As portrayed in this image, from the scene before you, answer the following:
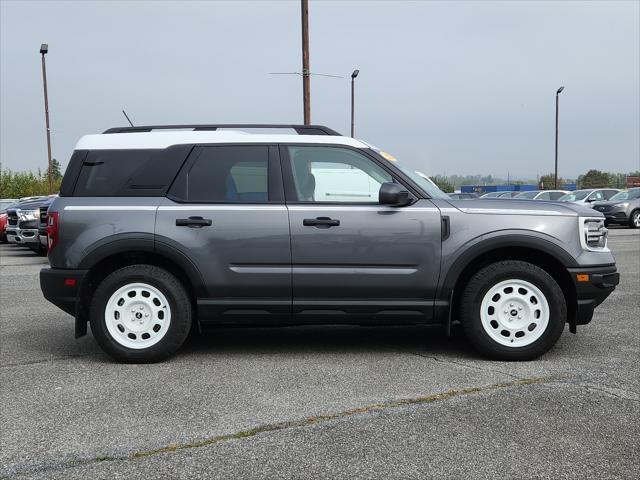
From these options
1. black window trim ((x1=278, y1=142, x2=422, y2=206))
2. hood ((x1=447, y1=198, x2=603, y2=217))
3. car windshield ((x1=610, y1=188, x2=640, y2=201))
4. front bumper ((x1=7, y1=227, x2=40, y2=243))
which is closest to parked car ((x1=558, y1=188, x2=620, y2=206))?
car windshield ((x1=610, y1=188, x2=640, y2=201))

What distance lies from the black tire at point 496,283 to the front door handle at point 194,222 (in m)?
2.12

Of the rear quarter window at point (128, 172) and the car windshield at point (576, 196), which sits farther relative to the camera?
the car windshield at point (576, 196)

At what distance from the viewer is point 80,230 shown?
5484mm

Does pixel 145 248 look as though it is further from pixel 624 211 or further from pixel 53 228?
pixel 624 211

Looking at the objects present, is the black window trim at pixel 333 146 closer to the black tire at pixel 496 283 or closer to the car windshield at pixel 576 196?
the black tire at pixel 496 283

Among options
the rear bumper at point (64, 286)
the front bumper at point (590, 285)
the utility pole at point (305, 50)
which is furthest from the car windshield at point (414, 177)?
the utility pole at point (305, 50)

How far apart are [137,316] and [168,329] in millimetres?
279

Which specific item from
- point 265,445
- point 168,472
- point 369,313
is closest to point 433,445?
point 265,445

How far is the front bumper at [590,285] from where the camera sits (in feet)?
17.7

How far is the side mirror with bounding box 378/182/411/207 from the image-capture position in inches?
209

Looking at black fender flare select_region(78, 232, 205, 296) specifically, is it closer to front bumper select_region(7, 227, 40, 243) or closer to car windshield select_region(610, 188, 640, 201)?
front bumper select_region(7, 227, 40, 243)

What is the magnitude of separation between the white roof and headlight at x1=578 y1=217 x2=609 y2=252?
72.8 inches

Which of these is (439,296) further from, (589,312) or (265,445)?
(265,445)

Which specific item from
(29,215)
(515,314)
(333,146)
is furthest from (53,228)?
(29,215)
